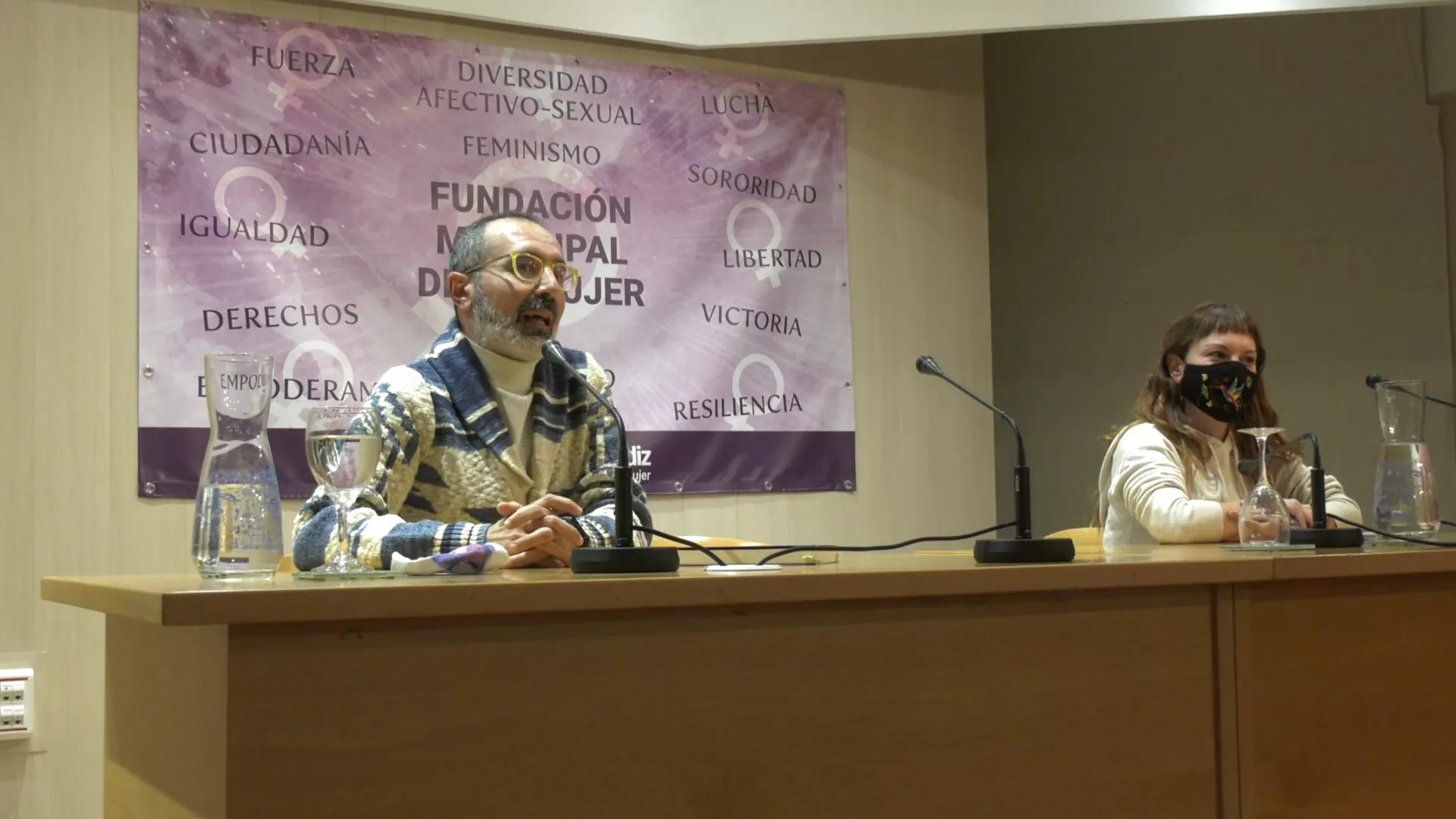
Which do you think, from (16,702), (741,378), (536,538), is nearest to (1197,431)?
(741,378)

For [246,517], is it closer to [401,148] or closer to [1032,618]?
[1032,618]

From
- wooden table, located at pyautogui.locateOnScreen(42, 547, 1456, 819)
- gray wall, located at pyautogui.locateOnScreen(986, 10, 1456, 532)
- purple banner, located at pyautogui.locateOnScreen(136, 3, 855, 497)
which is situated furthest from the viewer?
gray wall, located at pyautogui.locateOnScreen(986, 10, 1456, 532)

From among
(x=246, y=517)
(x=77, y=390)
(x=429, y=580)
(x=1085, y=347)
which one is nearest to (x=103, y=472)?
(x=77, y=390)

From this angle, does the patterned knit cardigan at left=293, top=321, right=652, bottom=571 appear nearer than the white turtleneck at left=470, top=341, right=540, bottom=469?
Yes

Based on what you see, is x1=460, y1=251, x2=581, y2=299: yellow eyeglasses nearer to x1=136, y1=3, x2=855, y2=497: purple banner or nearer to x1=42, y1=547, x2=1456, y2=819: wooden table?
x1=136, y1=3, x2=855, y2=497: purple banner

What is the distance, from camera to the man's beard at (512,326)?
2.28 metres

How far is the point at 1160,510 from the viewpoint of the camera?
98.5 inches

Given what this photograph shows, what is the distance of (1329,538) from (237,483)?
1.42m

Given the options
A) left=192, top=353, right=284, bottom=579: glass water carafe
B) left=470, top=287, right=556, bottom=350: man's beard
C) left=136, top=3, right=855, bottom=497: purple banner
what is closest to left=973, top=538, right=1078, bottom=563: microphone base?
left=192, top=353, right=284, bottom=579: glass water carafe

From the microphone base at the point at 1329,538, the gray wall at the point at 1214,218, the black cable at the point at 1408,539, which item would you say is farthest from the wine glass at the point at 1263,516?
the gray wall at the point at 1214,218

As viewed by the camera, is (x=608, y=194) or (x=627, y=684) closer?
(x=627, y=684)

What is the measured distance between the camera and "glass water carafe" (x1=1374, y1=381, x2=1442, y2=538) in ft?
6.91

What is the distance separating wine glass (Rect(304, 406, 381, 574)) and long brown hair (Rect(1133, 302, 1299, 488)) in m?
1.90

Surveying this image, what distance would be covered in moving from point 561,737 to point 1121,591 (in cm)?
62
